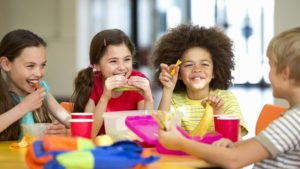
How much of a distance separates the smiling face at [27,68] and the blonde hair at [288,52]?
109 cm

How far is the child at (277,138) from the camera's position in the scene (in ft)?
5.34

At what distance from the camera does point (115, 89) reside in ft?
7.57

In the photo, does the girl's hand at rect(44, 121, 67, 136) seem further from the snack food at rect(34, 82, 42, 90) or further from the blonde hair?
the blonde hair

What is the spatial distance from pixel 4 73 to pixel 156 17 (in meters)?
9.31

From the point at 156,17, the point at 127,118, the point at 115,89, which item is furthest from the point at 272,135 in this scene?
the point at 156,17

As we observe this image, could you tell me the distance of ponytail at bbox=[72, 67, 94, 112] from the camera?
8.43 feet

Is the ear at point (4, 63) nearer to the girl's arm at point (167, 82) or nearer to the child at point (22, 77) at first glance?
the child at point (22, 77)

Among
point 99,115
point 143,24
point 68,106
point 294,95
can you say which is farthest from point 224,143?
point 143,24

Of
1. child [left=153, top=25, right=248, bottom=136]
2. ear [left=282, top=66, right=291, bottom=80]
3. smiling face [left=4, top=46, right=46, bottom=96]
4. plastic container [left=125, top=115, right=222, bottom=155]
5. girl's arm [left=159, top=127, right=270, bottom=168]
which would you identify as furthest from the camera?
child [left=153, top=25, right=248, bottom=136]

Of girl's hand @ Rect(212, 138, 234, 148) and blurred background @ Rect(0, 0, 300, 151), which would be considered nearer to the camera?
girl's hand @ Rect(212, 138, 234, 148)

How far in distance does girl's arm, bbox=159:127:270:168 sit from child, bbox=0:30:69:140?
84cm

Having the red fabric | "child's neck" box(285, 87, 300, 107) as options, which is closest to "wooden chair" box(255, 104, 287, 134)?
"child's neck" box(285, 87, 300, 107)

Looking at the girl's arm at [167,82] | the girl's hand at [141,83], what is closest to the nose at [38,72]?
the girl's hand at [141,83]

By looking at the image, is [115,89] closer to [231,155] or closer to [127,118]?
[127,118]
